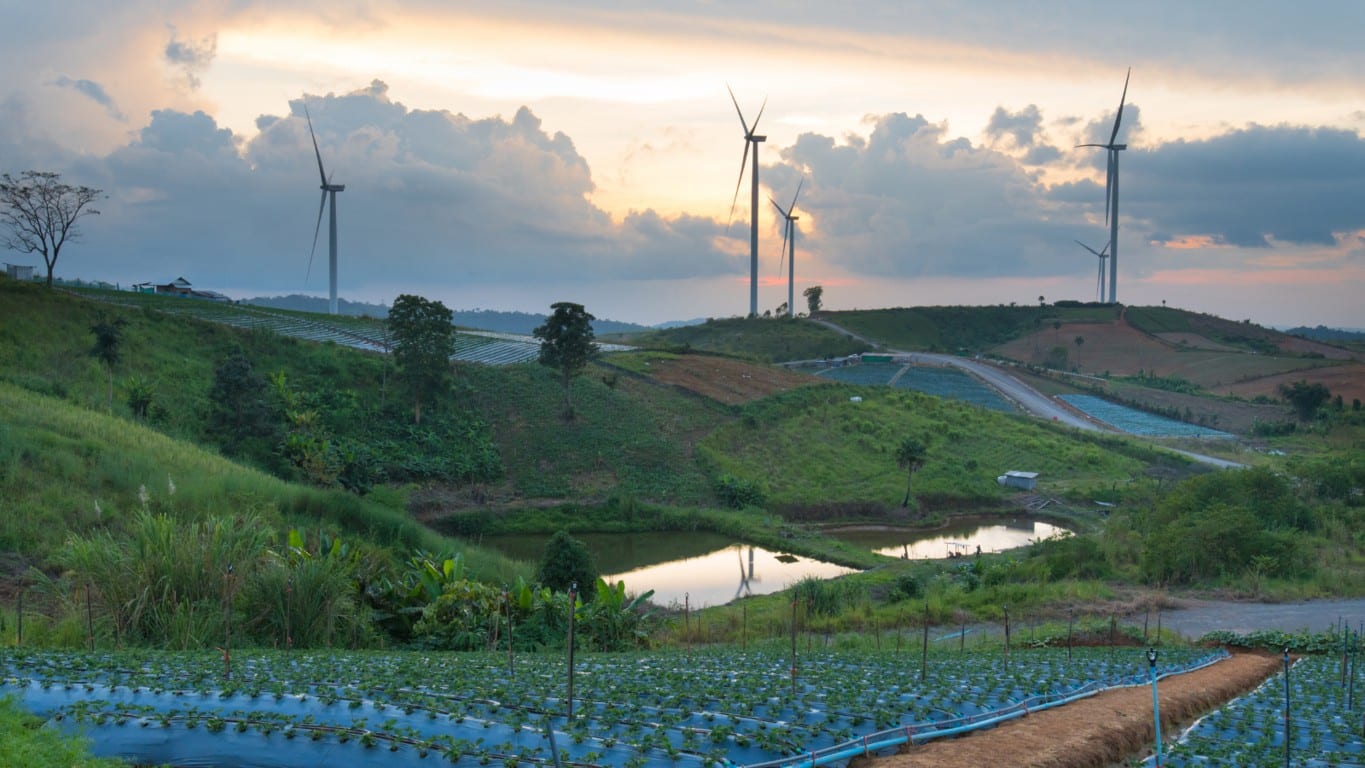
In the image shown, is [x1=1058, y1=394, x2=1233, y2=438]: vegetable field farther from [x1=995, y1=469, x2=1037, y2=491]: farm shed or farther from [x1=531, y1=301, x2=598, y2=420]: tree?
[x1=531, y1=301, x2=598, y2=420]: tree

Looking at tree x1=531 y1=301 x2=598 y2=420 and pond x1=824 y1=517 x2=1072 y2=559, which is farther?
tree x1=531 y1=301 x2=598 y2=420

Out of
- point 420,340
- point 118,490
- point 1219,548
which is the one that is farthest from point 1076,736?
point 420,340

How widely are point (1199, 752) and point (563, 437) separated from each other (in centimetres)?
3975

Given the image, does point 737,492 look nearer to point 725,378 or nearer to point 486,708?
point 725,378

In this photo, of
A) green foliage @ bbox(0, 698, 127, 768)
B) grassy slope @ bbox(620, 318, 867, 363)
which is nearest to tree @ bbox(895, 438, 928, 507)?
green foliage @ bbox(0, 698, 127, 768)

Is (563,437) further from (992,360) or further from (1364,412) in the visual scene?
(992,360)

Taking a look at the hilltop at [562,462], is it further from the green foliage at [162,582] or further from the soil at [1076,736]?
the soil at [1076,736]

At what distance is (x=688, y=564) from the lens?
1391 inches

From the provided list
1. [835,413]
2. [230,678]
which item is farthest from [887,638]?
[835,413]

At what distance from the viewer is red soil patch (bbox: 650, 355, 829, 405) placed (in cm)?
5812

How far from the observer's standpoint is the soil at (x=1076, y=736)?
356 inches

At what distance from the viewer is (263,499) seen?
2522 centimetres

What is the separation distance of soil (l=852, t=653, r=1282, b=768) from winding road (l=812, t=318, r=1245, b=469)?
45.7 m

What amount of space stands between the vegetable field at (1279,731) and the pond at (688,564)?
17134mm
